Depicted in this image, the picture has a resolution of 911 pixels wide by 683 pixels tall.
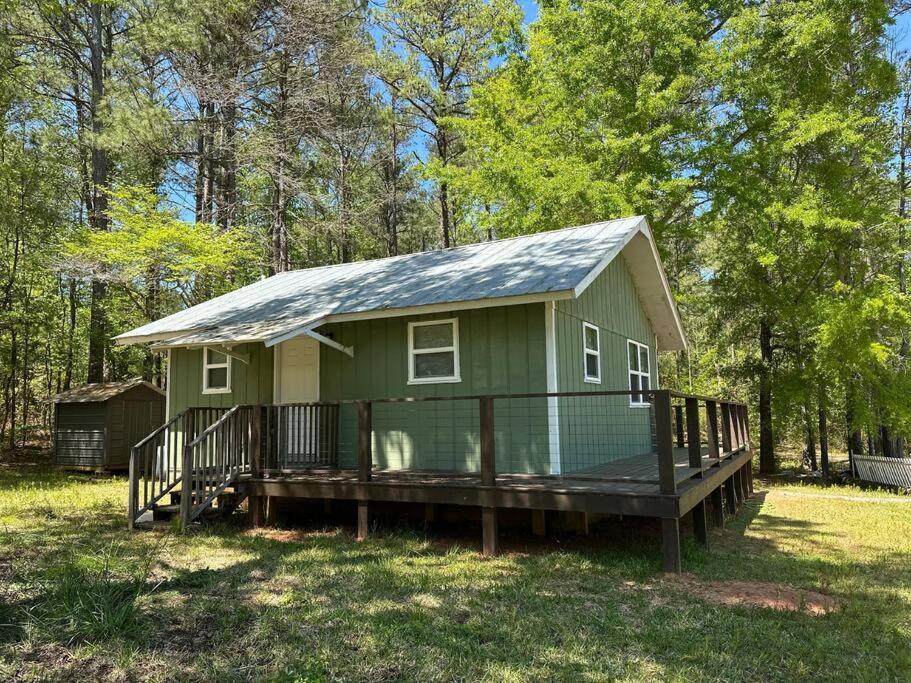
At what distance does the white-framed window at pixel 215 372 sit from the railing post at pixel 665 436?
7847 millimetres

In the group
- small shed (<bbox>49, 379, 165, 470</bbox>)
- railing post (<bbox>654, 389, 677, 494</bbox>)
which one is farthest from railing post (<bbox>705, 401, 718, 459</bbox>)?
small shed (<bbox>49, 379, 165, 470</bbox>)

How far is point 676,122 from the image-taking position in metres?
17.2

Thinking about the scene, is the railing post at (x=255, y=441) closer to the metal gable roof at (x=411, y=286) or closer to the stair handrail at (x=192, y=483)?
the stair handrail at (x=192, y=483)

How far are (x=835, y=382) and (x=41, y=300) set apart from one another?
25.1m

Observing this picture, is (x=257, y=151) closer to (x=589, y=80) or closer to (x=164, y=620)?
(x=589, y=80)

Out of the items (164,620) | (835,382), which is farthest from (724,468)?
(835,382)

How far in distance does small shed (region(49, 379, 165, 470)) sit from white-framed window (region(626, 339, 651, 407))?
13.1 meters

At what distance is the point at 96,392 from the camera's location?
643 inches

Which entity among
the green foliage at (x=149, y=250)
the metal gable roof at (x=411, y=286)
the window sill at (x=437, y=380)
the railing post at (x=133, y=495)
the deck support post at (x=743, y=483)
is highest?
the green foliage at (x=149, y=250)

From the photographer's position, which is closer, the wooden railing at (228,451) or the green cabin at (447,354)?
the wooden railing at (228,451)

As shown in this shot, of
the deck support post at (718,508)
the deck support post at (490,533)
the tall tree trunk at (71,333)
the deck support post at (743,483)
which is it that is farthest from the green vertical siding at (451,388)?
the tall tree trunk at (71,333)

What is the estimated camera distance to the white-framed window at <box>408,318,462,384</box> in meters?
8.97

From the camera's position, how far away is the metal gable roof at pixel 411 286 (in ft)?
27.2

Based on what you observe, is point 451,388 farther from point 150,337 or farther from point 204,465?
point 150,337
